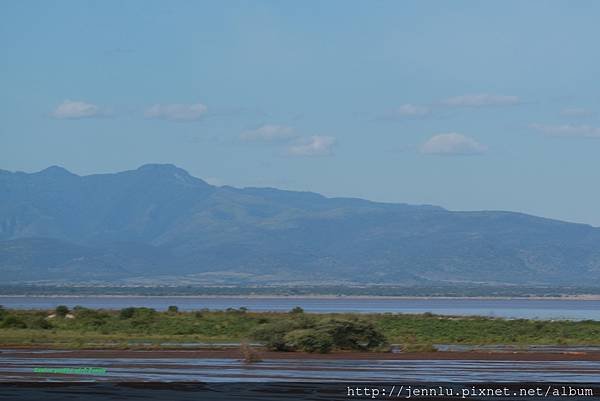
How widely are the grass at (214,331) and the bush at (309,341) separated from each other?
193 centimetres

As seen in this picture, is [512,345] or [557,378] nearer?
[557,378]

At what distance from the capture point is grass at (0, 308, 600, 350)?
57688 millimetres

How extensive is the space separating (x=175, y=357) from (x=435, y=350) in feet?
34.7

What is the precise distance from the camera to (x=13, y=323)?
70.8 meters

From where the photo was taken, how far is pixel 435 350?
5147cm

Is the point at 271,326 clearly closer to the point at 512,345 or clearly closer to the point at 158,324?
the point at 512,345

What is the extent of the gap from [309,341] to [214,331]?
1832 centimetres

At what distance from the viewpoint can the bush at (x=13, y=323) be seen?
6938cm

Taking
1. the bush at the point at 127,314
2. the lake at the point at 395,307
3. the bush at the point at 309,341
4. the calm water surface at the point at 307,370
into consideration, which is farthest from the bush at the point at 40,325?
the lake at the point at 395,307

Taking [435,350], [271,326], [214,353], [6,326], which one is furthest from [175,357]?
[6,326]

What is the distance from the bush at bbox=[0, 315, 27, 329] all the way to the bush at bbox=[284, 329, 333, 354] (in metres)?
23.2

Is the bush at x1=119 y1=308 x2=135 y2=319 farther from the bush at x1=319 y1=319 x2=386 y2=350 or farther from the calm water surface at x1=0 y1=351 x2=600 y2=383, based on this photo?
the calm water surface at x1=0 y1=351 x2=600 y2=383

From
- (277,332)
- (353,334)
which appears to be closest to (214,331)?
(277,332)

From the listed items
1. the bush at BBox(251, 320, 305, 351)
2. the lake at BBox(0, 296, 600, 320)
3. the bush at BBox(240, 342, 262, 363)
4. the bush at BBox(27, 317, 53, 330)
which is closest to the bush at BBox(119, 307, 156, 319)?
the bush at BBox(27, 317, 53, 330)
